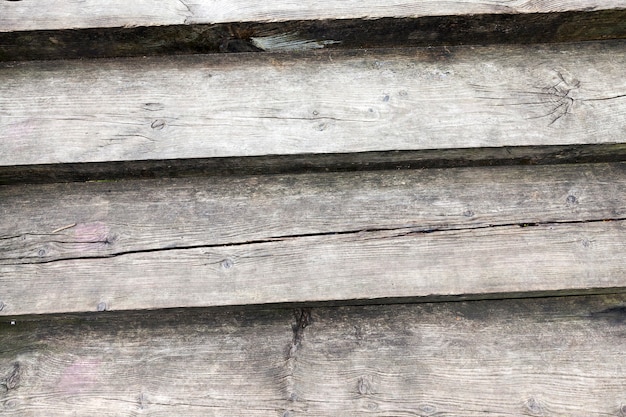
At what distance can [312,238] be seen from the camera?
4.82 ft

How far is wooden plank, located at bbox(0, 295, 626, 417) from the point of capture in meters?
1.39

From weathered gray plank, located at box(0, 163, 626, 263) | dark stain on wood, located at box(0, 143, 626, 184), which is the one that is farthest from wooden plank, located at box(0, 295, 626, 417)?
dark stain on wood, located at box(0, 143, 626, 184)

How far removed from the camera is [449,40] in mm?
1637

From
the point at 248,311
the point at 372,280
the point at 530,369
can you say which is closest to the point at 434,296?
the point at 372,280

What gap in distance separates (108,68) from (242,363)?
3.49ft

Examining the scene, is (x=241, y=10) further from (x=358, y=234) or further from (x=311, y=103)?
(x=358, y=234)

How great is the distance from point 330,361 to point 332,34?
1041 millimetres

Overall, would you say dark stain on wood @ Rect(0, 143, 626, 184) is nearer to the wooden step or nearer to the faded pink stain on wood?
the wooden step

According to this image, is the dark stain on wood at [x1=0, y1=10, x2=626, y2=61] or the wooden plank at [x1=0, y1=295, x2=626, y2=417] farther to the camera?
the dark stain on wood at [x1=0, y1=10, x2=626, y2=61]

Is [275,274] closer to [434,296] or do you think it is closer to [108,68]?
[434,296]

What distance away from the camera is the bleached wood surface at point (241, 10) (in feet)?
5.00

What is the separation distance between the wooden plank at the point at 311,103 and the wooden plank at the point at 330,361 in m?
0.52

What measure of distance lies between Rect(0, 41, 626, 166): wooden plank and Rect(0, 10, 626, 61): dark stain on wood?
0.04 m

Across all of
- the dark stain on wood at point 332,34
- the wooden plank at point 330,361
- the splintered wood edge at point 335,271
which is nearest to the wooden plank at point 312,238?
the splintered wood edge at point 335,271
